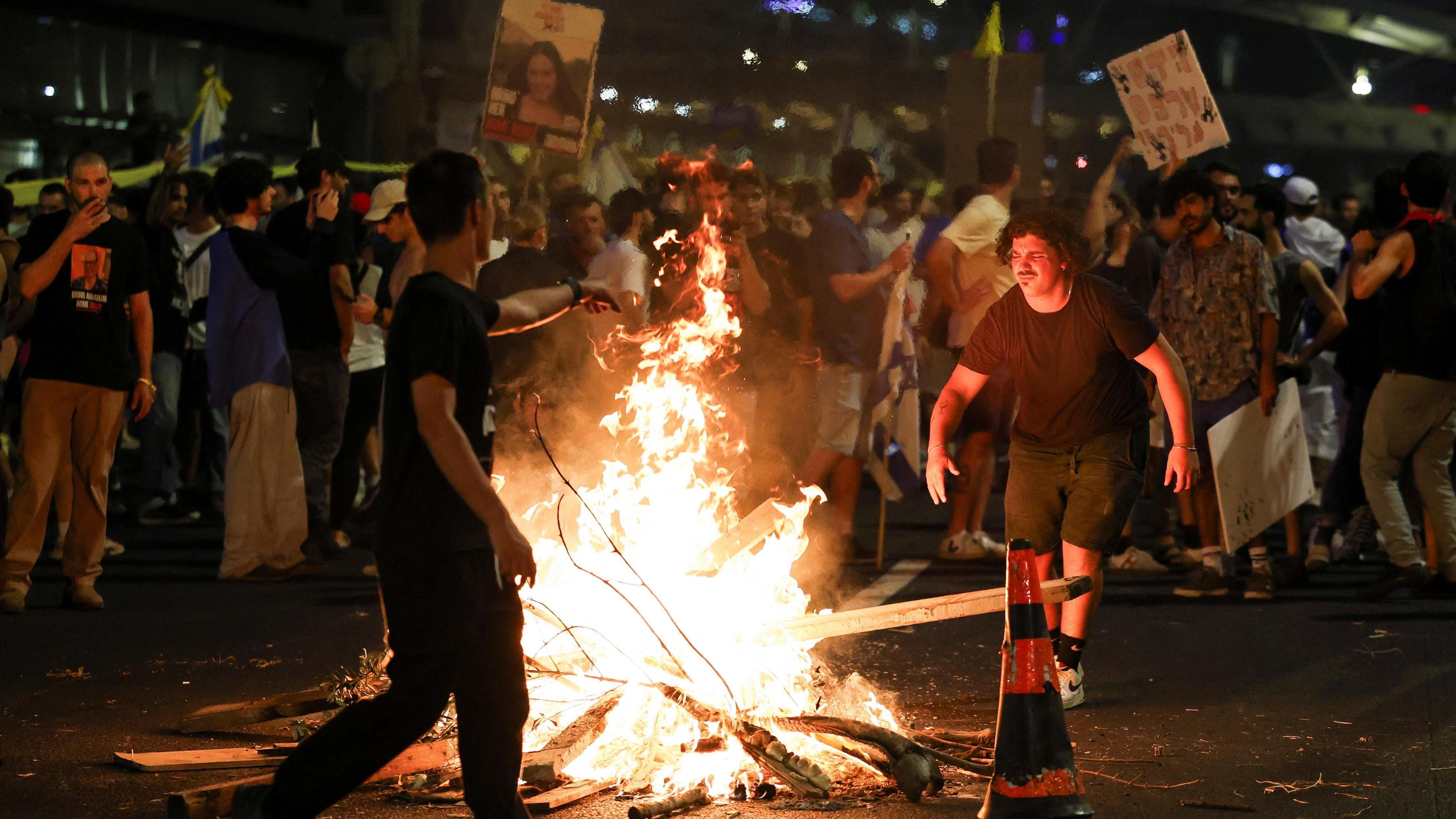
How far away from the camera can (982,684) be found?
6.39 m

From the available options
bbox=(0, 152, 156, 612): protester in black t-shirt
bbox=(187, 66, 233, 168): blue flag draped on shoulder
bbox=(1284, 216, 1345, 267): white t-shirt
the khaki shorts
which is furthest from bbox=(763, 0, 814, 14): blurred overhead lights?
bbox=(0, 152, 156, 612): protester in black t-shirt

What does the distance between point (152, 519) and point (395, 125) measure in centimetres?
553

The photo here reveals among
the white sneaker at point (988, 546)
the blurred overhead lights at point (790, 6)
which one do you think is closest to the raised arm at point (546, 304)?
the white sneaker at point (988, 546)

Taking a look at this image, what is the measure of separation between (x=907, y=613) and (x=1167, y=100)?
617 cm

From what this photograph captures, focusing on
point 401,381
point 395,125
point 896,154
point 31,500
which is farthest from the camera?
point 896,154

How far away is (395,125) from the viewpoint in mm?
15219

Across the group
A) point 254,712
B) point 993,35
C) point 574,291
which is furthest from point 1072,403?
point 993,35

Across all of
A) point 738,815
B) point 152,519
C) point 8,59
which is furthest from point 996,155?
point 8,59

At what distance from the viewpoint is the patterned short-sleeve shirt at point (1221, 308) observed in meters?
8.46

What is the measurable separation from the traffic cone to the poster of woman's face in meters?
5.38

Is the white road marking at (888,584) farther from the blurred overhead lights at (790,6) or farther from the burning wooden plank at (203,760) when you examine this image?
the blurred overhead lights at (790,6)

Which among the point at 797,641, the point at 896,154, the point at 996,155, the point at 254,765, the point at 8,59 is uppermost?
the point at 8,59

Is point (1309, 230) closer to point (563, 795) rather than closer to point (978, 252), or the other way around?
point (978, 252)

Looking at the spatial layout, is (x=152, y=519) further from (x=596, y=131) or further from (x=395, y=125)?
(x=395, y=125)
